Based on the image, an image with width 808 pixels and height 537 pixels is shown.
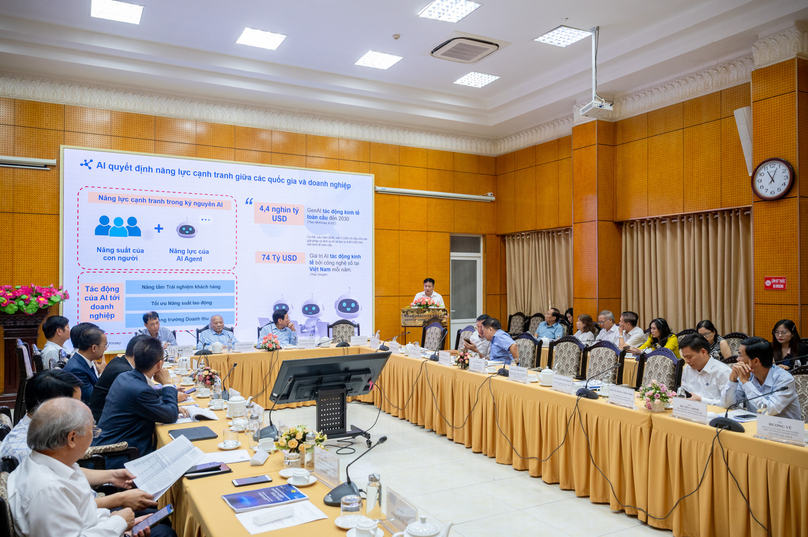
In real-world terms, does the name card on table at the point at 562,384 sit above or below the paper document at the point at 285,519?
above

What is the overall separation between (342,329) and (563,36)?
5.10 meters

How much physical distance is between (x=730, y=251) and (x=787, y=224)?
3.78 ft

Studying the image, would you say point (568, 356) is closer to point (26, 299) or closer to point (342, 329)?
point (342, 329)

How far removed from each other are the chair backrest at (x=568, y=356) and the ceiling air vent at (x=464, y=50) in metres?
3.84

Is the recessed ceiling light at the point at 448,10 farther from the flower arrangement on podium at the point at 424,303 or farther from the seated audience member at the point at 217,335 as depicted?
the seated audience member at the point at 217,335

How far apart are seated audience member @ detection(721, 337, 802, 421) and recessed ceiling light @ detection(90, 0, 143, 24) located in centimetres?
666

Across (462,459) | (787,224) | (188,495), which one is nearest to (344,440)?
(462,459)

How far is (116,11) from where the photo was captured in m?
5.91

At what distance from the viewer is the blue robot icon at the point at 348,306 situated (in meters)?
8.60

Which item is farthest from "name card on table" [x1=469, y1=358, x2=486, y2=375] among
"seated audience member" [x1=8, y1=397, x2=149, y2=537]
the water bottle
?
"seated audience member" [x1=8, y1=397, x2=149, y2=537]

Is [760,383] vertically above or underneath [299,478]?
above

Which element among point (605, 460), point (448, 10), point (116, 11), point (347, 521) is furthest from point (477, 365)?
point (116, 11)

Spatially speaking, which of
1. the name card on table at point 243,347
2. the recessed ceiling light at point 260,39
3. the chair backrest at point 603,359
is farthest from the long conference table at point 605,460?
the recessed ceiling light at point 260,39

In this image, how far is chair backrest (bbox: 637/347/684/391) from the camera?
4.38 metres
